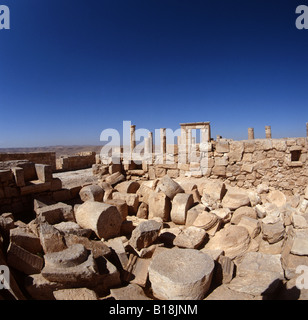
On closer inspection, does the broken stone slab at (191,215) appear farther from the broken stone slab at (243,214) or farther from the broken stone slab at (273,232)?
the broken stone slab at (273,232)

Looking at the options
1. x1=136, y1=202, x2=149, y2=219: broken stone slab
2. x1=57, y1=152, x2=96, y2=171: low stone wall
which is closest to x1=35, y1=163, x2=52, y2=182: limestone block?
x1=136, y1=202, x2=149, y2=219: broken stone slab

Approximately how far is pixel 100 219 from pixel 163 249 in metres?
1.40

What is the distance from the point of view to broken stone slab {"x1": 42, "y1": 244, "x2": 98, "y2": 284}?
2877 mm

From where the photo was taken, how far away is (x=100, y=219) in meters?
4.40

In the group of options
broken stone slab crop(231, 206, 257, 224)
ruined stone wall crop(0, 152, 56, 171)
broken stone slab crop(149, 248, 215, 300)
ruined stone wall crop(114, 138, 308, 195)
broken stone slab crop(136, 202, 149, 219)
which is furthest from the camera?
ruined stone wall crop(0, 152, 56, 171)

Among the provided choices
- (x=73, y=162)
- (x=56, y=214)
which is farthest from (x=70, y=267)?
(x=73, y=162)

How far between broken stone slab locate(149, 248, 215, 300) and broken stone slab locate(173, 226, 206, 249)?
2.67 feet

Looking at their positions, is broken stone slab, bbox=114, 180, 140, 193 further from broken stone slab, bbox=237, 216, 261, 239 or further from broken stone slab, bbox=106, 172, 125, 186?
broken stone slab, bbox=237, 216, 261, 239

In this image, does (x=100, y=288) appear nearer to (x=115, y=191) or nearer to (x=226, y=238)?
(x=226, y=238)

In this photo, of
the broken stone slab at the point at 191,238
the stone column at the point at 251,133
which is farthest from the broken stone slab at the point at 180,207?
the stone column at the point at 251,133

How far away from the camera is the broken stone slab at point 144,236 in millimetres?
4195

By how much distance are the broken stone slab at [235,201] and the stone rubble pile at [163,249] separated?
3 cm

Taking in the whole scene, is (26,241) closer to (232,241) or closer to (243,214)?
(232,241)
